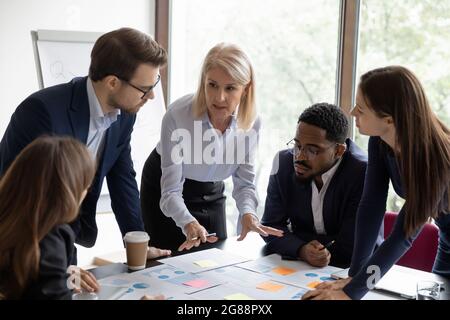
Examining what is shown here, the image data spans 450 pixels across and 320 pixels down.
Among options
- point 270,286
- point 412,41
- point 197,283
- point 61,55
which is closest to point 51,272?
point 197,283

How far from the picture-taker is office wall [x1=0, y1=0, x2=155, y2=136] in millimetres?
3631

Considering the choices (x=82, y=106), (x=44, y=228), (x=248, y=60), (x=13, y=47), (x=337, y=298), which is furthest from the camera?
(x=13, y=47)

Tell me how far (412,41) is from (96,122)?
7.09ft

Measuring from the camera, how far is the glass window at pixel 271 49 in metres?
3.75

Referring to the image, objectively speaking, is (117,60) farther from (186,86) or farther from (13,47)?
(186,86)

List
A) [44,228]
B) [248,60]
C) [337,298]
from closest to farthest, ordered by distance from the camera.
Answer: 1. [44,228]
2. [337,298]
3. [248,60]

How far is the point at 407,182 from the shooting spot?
5.50 ft

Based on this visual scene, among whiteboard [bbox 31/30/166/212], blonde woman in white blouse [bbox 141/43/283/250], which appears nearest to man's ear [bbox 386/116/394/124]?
blonde woman in white blouse [bbox 141/43/283/250]

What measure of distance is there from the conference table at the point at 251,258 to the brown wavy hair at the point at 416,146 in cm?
21

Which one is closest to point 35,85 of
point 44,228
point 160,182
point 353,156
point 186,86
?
point 186,86

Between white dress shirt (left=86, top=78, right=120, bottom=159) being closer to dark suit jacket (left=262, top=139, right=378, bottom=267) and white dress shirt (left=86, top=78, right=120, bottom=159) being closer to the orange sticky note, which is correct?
dark suit jacket (left=262, top=139, right=378, bottom=267)

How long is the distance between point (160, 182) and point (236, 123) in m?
0.45

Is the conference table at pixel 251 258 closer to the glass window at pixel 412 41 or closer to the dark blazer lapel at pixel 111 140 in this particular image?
the dark blazer lapel at pixel 111 140

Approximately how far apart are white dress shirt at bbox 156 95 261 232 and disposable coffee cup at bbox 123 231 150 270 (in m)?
0.43
